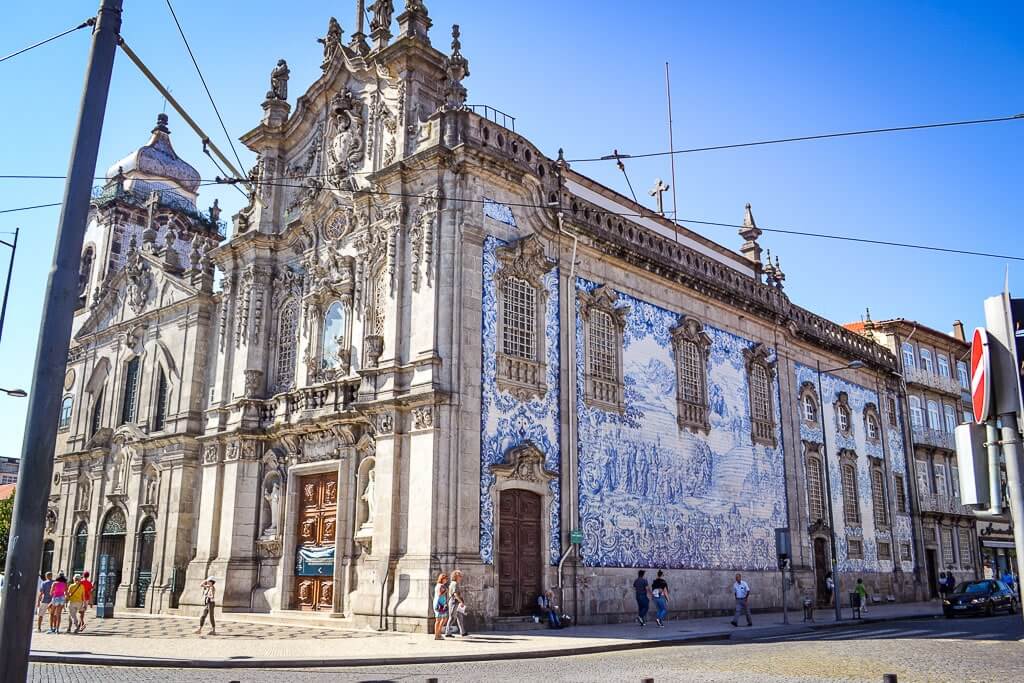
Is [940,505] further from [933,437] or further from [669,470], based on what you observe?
[669,470]

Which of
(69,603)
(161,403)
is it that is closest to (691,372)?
(69,603)

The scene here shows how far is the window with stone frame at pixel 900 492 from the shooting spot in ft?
129

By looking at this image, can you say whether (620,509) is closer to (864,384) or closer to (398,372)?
(398,372)

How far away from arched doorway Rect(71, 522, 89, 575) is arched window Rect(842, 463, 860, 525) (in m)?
30.0

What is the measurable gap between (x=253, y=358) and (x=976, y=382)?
84.8ft

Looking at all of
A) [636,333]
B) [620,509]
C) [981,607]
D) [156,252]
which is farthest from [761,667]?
[156,252]

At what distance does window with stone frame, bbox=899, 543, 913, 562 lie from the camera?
3835 centimetres

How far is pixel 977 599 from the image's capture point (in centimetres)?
2712

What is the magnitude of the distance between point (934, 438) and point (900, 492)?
492 centimetres

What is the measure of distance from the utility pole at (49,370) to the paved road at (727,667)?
6.29 m

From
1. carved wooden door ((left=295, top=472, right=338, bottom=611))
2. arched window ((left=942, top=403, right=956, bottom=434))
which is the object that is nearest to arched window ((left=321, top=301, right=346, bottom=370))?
carved wooden door ((left=295, top=472, right=338, bottom=611))

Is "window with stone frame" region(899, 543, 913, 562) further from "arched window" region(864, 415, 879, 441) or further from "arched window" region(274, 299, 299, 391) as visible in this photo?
"arched window" region(274, 299, 299, 391)

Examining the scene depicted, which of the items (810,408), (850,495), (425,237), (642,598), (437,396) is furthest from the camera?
(850,495)

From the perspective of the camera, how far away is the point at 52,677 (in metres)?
13.2
